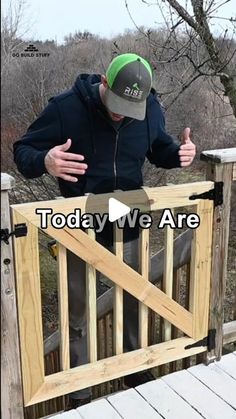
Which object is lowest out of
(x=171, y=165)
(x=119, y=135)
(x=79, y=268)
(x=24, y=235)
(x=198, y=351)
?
(x=198, y=351)

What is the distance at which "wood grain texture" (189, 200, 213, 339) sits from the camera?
1.97 metres

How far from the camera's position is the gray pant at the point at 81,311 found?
73.8 inches

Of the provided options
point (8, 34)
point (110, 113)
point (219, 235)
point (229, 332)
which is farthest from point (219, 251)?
point (8, 34)

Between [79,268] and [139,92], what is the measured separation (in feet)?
2.42

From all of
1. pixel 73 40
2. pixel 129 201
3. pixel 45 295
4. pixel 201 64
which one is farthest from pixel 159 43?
pixel 129 201

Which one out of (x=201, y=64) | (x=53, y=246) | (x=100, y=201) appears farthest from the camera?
(x=201, y=64)

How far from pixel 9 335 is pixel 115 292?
0.47 m

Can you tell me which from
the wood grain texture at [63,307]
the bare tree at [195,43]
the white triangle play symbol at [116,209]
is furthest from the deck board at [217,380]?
the bare tree at [195,43]

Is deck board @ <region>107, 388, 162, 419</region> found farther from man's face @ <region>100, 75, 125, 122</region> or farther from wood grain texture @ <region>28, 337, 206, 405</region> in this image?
man's face @ <region>100, 75, 125, 122</region>

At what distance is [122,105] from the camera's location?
1653 mm

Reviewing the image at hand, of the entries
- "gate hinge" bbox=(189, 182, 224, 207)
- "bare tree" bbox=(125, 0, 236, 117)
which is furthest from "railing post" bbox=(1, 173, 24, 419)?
"bare tree" bbox=(125, 0, 236, 117)

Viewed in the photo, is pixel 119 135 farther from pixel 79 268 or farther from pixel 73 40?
pixel 73 40

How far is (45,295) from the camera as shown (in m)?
5.30

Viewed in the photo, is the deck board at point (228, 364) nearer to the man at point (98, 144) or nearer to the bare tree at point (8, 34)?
the man at point (98, 144)
